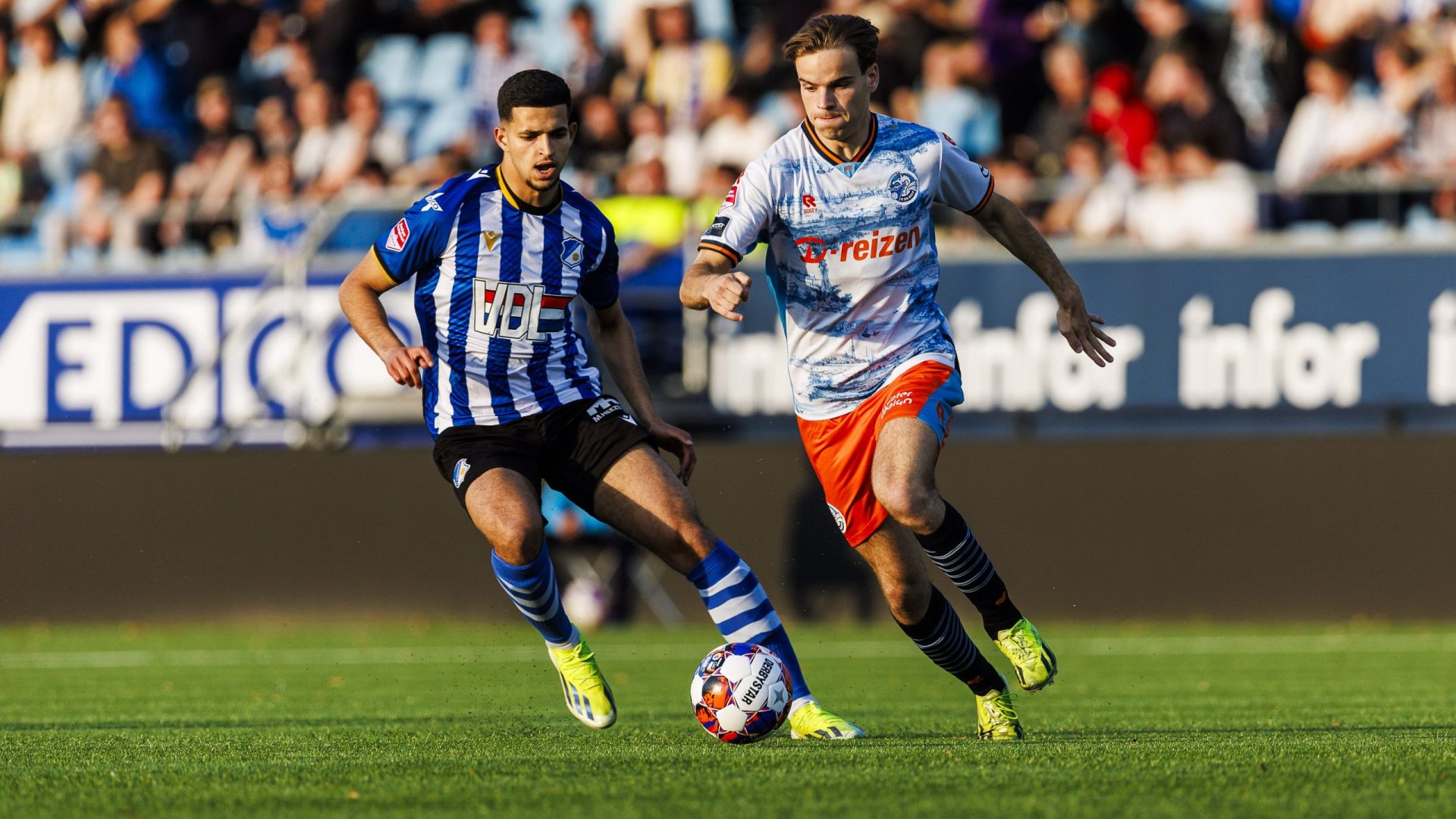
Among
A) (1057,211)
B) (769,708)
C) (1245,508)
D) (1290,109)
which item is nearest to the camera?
(769,708)

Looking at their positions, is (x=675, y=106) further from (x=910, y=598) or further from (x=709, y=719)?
(x=709, y=719)

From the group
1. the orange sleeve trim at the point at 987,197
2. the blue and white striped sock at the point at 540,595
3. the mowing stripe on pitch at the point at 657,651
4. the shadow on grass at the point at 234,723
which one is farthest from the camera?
the mowing stripe on pitch at the point at 657,651

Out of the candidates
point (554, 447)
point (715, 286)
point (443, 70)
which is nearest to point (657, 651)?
point (554, 447)

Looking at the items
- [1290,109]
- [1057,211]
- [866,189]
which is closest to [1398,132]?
[1290,109]

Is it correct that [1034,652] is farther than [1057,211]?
No

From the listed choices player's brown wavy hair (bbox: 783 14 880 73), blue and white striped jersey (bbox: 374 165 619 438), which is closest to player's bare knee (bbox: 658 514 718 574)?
blue and white striped jersey (bbox: 374 165 619 438)

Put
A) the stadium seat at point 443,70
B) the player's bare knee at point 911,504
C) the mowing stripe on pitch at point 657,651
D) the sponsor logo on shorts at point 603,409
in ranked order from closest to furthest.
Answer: the player's bare knee at point 911,504, the sponsor logo on shorts at point 603,409, the mowing stripe on pitch at point 657,651, the stadium seat at point 443,70

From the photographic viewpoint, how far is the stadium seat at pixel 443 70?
55.2 ft

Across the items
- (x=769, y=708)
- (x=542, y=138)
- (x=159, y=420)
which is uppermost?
(x=542, y=138)

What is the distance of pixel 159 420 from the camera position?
545 inches

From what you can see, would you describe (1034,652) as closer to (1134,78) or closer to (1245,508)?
(1245,508)

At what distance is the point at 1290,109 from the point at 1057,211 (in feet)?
7.44

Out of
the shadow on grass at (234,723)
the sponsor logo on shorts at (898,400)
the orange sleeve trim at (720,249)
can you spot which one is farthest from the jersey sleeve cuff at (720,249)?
the shadow on grass at (234,723)

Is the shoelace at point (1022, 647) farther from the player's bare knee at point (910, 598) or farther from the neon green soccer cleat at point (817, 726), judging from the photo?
the neon green soccer cleat at point (817, 726)
